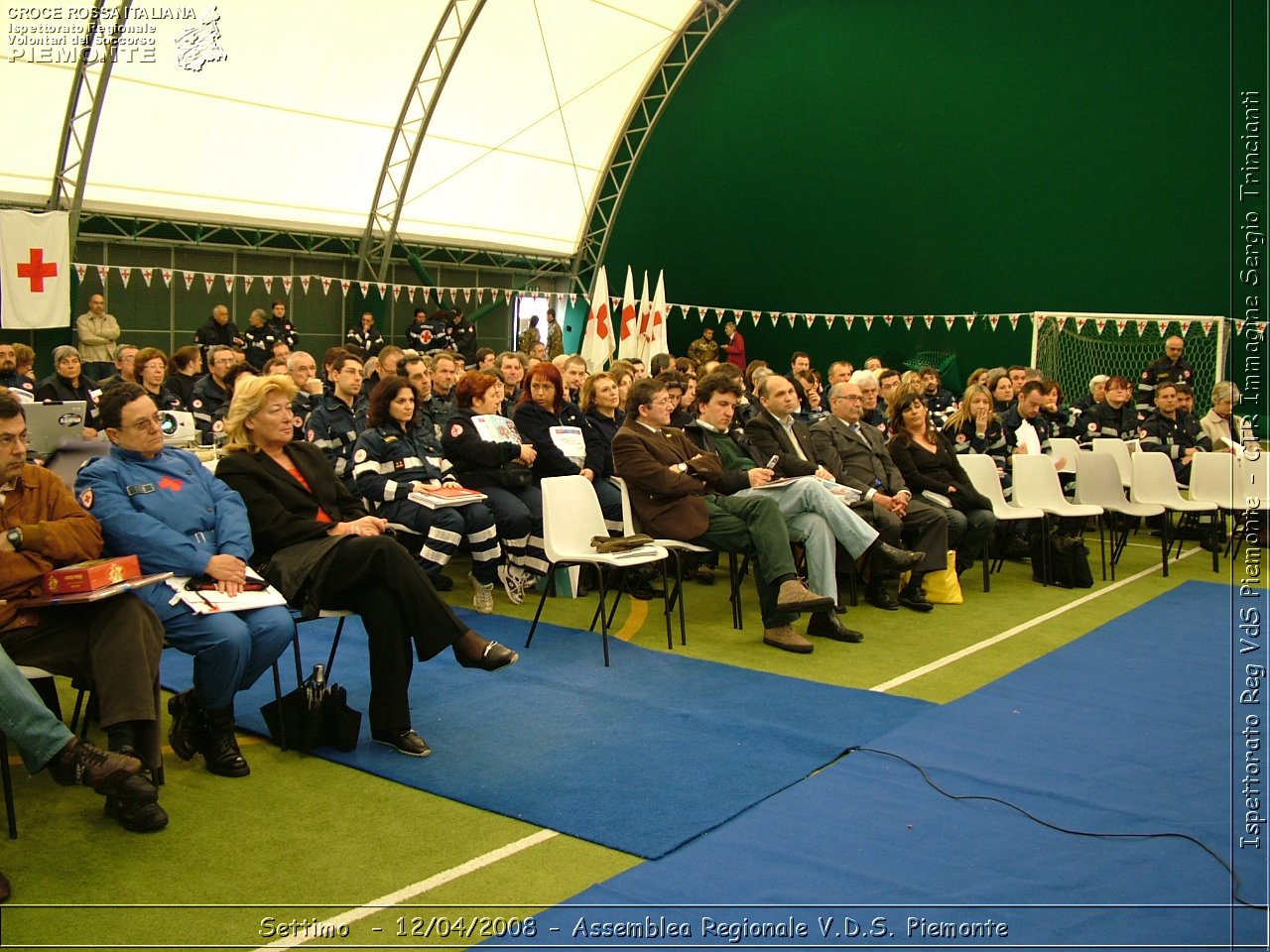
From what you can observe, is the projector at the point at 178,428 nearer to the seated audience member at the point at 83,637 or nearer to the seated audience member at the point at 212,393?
the seated audience member at the point at 212,393

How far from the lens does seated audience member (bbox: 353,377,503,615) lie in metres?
5.83

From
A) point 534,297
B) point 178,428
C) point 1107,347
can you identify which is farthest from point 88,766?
point 534,297

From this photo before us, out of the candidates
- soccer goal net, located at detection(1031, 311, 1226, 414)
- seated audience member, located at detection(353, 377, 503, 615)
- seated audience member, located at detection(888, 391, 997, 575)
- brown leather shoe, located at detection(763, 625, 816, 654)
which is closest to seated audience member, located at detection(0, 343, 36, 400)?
seated audience member, located at detection(353, 377, 503, 615)

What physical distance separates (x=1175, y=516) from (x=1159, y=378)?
3.96 ft

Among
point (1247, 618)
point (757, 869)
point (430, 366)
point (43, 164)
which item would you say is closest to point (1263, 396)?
point (1247, 618)

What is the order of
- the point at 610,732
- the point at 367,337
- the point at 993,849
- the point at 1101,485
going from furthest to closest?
the point at 367,337 → the point at 1101,485 → the point at 610,732 → the point at 993,849

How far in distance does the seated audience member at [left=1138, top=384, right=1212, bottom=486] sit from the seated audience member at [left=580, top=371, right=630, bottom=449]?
442 cm

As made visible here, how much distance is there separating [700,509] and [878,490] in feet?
4.35

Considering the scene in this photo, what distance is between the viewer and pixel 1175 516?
10.1 m

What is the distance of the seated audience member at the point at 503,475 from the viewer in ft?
20.5

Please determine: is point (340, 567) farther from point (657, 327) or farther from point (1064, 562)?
point (657, 327)

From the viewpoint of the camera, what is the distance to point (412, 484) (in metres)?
5.88

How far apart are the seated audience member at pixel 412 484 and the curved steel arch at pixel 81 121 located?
846 centimetres

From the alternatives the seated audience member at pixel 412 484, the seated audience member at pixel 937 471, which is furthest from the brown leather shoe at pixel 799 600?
the seated audience member at pixel 937 471
